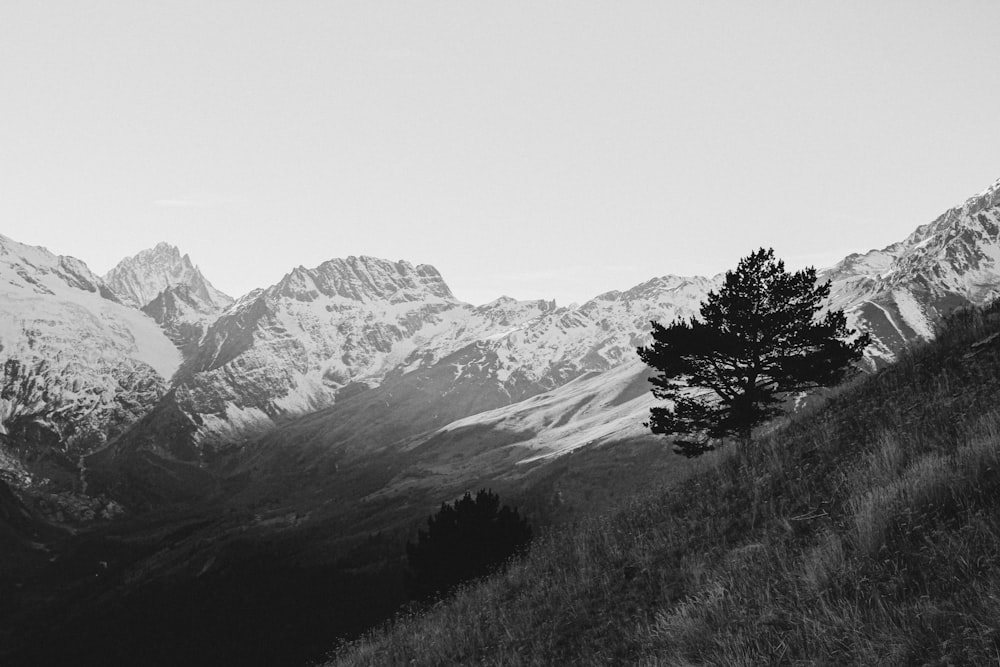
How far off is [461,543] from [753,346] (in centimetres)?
2127

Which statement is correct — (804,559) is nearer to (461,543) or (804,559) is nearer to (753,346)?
(753,346)

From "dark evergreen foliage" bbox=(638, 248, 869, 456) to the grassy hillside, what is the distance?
10068 millimetres

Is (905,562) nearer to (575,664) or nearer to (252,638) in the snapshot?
(575,664)

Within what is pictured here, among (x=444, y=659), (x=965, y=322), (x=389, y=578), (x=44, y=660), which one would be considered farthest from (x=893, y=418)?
(x=44, y=660)

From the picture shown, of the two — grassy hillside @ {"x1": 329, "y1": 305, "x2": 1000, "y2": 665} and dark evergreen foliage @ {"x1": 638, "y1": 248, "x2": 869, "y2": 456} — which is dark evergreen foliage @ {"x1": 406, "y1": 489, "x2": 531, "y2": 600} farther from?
grassy hillside @ {"x1": 329, "y1": 305, "x2": 1000, "y2": 665}

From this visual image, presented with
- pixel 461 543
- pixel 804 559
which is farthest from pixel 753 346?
pixel 461 543

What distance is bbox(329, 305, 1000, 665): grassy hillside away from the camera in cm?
546

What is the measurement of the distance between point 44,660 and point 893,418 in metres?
245

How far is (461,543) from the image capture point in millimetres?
37844

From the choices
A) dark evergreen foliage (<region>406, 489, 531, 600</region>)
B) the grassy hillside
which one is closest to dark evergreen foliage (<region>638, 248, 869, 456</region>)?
the grassy hillside

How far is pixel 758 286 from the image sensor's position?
83.3ft

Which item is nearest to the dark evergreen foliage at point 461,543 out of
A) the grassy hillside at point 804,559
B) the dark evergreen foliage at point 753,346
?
the dark evergreen foliage at point 753,346

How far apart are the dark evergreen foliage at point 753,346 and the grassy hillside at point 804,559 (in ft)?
33.0

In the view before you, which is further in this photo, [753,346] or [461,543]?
[461,543]
